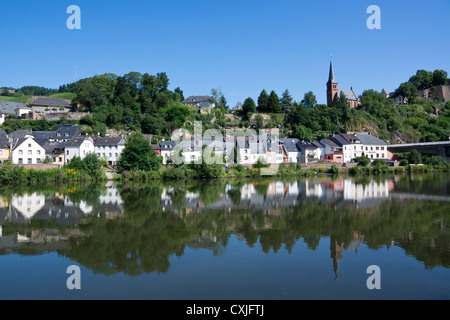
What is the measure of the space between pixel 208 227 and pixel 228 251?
12.4 ft

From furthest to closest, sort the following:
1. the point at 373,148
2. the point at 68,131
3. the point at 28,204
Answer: the point at 373,148 < the point at 68,131 < the point at 28,204

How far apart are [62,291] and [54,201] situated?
59.4ft

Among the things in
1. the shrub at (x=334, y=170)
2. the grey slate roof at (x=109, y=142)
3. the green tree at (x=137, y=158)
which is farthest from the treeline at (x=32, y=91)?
the shrub at (x=334, y=170)

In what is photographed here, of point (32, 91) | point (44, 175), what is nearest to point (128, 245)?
point (44, 175)

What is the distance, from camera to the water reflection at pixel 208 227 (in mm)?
11664

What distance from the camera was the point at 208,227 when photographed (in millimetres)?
15547

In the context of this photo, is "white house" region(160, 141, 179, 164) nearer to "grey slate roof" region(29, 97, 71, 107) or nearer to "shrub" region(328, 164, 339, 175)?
"shrub" region(328, 164, 339, 175)

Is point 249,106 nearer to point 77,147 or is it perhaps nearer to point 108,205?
point 77,147

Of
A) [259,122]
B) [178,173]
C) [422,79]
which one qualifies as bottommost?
[178,173]

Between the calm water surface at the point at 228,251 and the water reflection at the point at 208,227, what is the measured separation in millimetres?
50

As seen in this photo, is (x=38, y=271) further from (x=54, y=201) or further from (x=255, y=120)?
(x=255, y=120)

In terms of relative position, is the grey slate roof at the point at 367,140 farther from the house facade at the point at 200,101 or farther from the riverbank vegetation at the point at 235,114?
the house facade at the point at 200,101

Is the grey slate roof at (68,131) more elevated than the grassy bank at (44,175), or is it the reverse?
the grey slate roof at (68,131)

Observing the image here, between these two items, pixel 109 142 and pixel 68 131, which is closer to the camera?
pixel 109 142
